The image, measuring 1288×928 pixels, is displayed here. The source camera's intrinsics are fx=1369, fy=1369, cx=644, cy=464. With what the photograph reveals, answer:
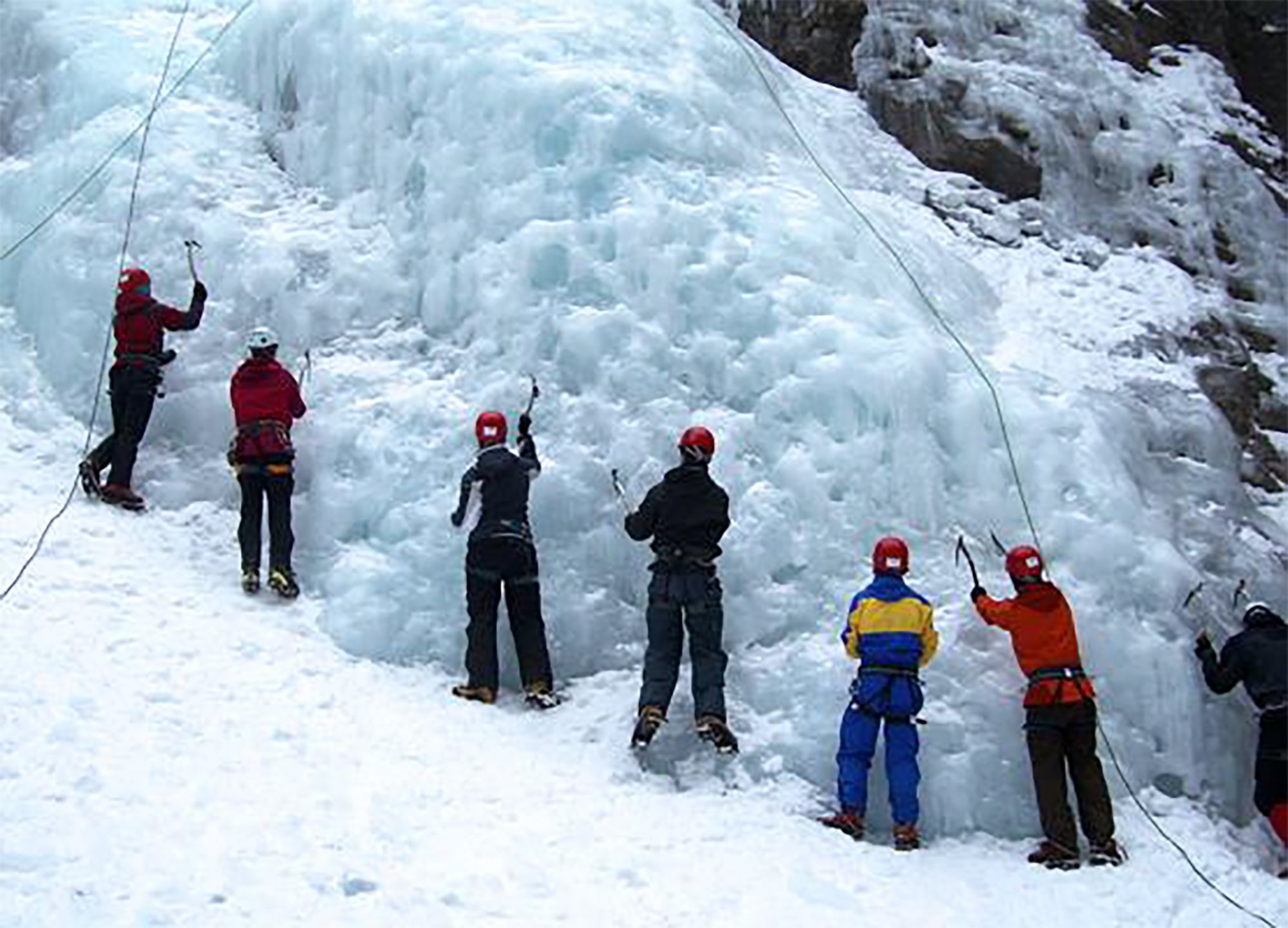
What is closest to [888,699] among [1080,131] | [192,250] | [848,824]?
[848,824]

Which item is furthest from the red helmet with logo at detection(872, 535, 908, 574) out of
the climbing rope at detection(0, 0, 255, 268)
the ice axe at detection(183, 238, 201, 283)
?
the climbing rope at detection(0, 0, 255, 268)

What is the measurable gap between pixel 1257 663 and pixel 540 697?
11.8 feet

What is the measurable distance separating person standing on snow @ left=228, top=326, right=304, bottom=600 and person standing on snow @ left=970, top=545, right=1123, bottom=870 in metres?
3.76

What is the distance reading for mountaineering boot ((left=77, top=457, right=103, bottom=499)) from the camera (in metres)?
8.15

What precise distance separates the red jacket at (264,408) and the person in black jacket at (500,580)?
121 cm

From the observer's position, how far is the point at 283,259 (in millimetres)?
9078

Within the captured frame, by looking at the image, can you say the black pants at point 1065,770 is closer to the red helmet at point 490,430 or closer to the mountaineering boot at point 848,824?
the mountaineering boot at point 848,824

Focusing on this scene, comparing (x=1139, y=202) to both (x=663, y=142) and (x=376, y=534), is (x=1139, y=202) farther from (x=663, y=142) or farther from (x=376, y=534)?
(x=376, y=534)

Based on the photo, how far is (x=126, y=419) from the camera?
8.16 m

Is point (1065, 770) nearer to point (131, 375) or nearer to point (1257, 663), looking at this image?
point (1257, 663)

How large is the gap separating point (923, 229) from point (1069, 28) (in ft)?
12.5

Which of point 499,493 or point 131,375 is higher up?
point 499,493

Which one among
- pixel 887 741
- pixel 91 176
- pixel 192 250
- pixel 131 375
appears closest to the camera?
pixel 887 741

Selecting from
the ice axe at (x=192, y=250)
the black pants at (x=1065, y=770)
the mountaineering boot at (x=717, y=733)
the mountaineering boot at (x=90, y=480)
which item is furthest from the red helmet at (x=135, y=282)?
the black pants at (x=1065, y=770)
